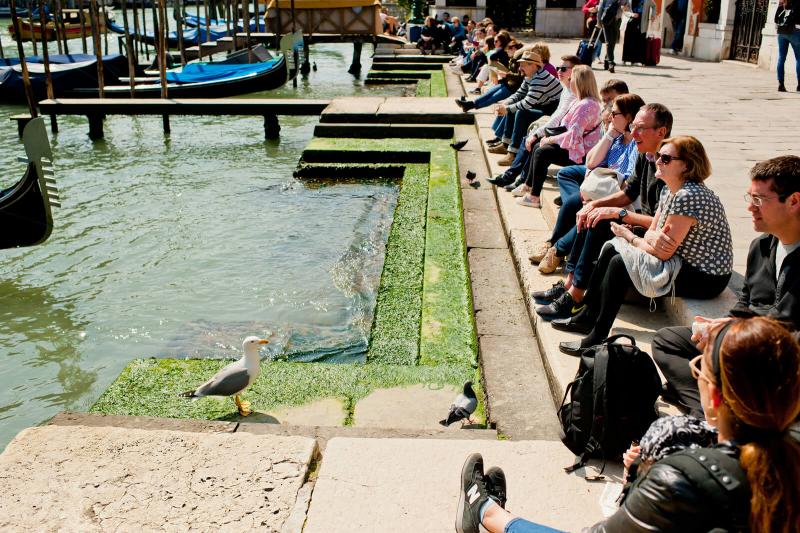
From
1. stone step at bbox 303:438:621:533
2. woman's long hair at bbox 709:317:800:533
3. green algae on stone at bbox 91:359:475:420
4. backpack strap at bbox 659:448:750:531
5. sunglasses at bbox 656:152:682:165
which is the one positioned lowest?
green algae on stone at bbox 91:359:475:420

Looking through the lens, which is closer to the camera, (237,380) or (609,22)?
(237,380)

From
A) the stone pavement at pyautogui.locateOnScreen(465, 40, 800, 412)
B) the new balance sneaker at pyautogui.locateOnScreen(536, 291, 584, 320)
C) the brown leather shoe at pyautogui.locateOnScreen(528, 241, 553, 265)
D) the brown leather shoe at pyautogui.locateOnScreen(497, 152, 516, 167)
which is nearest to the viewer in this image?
the stone pavement at pyautogui.locateOnScreen(465, 40, 800, 412)

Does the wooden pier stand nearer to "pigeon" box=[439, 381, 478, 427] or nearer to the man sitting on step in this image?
"pigeon" box=[439, 381, 478, 427]

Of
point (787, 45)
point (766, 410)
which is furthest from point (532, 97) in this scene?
point (766, 410)

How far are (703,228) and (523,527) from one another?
5.67 feet

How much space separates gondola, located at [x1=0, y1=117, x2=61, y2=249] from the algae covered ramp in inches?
111

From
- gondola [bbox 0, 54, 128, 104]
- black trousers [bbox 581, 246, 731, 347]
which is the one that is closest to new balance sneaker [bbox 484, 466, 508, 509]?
black trousers [bbox 581, 246, 731, 347]

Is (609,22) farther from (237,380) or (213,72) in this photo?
(237,380)

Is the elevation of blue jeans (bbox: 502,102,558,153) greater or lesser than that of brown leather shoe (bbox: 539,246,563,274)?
greater

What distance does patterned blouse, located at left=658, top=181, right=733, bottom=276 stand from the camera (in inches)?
125

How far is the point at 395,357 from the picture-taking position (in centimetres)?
412

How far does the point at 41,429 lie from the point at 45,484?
0.46 m

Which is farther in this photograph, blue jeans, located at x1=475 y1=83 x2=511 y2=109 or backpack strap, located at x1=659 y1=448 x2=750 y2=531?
blue jeans, located at x1=475 y1=83 x2=511 y2=109

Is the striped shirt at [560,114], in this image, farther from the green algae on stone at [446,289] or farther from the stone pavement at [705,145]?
the green algae on stone at [446,289]
